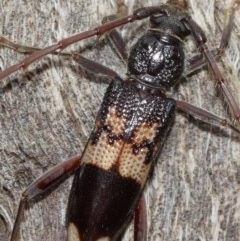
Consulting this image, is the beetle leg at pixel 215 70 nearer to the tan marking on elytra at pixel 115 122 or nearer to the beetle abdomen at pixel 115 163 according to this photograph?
the beetle abdomen at pixel 115 163

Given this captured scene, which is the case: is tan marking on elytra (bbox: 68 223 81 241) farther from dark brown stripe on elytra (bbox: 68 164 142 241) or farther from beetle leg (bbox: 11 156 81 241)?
beetle leg (bbox: 11 156 81 241)

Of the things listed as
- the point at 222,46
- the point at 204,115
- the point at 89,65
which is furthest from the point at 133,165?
the point at 222,46

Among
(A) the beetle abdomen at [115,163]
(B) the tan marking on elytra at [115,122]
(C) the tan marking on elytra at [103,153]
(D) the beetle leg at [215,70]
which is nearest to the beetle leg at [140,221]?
(A) the beetle abdomen at [115,163]

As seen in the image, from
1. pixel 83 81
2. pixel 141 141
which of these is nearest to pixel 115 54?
pixel 83 81

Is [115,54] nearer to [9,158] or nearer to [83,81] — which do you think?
[83,81]

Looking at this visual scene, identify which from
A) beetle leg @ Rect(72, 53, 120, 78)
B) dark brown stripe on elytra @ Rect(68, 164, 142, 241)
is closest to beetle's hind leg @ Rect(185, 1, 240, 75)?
beetle leg @ Rect(72, 53, 120, 78)

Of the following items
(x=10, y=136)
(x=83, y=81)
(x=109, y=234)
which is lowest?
(x=109, y=234)
